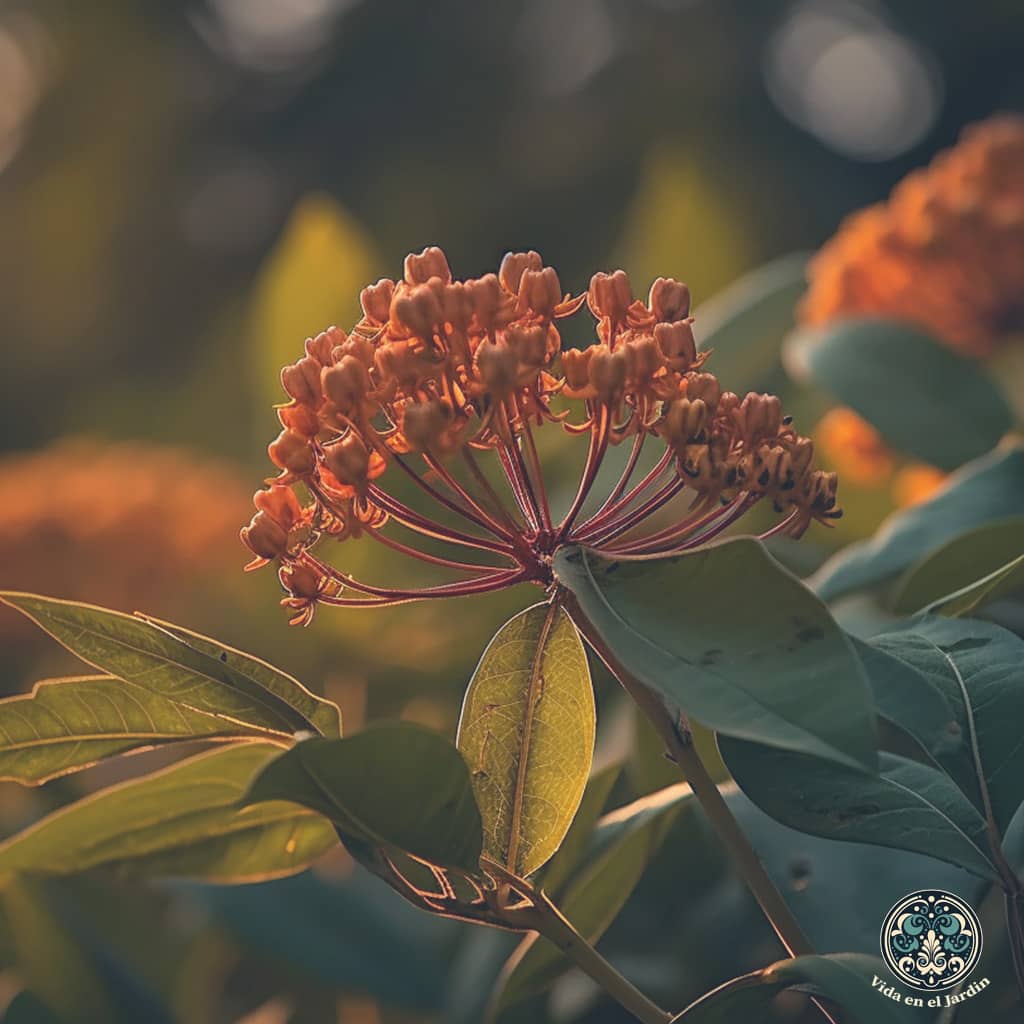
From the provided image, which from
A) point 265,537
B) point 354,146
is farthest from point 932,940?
point 354,146

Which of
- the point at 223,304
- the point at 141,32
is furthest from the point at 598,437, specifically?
the point at 141,32

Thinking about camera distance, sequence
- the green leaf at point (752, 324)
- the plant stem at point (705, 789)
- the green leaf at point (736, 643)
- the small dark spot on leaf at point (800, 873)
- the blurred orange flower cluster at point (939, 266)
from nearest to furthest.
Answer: the green leaf at point (736, 643) < the plant stem at point (705, 789) < the small dark spot on leaf at point (800, 873) < the blurred orange flower cluster at point (939, 266) < the green leaf at point (752, 324)

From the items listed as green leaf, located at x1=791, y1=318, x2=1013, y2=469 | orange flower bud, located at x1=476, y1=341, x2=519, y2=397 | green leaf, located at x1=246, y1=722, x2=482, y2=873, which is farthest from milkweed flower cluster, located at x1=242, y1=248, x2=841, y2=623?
green leaf, located at x1=791, y1=318, x2=1013, y2=469

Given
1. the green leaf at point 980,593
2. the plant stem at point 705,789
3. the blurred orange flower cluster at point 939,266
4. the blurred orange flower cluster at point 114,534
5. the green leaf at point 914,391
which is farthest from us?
the blurred orange flower cluster at point 114,534

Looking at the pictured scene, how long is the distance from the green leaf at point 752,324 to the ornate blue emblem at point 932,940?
0.87 metres

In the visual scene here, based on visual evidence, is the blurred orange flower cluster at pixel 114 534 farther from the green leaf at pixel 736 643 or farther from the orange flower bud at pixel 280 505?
the green leaf at pixel 736 643

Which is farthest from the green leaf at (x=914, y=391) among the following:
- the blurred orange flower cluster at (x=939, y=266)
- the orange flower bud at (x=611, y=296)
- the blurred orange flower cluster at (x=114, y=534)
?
the blurred orange flower cluster at (x=114, y=534)

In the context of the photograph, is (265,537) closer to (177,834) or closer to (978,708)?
(177,834)

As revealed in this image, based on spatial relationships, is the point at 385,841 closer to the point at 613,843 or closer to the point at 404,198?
the point at 613,843

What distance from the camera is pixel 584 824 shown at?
1115mm

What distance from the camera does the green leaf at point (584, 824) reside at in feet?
3.63

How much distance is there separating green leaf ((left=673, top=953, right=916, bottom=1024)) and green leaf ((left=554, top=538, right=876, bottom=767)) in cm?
15

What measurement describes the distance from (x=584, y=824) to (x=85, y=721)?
15.6 inches

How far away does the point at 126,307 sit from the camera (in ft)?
12.6
